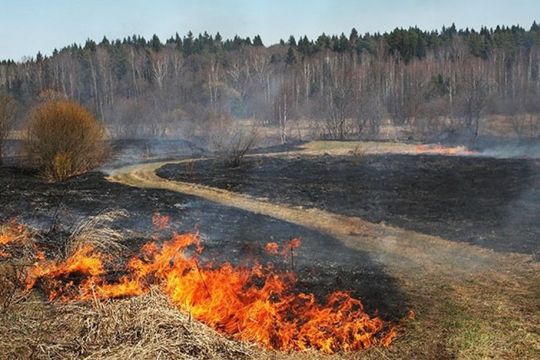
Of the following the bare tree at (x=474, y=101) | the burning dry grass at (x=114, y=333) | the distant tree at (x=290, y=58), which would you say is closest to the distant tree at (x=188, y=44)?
the distant tree at (x=290, y=58)

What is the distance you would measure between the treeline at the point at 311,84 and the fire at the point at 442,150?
485 cm

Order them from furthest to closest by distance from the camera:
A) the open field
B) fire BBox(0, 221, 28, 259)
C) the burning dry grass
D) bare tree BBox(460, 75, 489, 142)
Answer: bare tree BBox(460, 75, 489, 142)
fire BBox(0, 221, 28, 259)
the open field
the burning dry grass

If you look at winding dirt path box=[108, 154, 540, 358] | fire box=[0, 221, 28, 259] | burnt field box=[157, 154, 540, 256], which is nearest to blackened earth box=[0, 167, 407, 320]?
winding dirt path box=[108, 154, 540, 358]

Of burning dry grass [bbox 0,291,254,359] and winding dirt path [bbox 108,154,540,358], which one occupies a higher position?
burning dry grass [bbox 0,291,254,359]

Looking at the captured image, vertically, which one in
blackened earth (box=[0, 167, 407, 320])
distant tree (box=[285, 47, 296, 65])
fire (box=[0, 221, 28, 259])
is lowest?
blackened earth (box=[0, 167, 407, 320])

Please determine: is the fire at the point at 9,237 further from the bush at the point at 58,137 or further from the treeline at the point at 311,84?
the treeline at the point at 311,84

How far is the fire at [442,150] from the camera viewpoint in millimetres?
38281

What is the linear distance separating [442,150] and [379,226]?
2472cm

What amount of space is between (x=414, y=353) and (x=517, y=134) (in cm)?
4620

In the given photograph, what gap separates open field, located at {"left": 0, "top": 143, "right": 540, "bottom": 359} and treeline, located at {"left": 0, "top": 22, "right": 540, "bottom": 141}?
74.6 ft

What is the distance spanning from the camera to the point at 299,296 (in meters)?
10.4

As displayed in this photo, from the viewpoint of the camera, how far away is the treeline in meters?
57.9

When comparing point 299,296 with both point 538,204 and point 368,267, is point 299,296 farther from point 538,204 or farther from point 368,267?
point 538,204

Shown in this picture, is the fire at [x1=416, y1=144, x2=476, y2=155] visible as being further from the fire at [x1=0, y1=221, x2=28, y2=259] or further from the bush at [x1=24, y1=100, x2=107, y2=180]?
the fire at [x1=0, y1=221, x2=28, y2=259]
